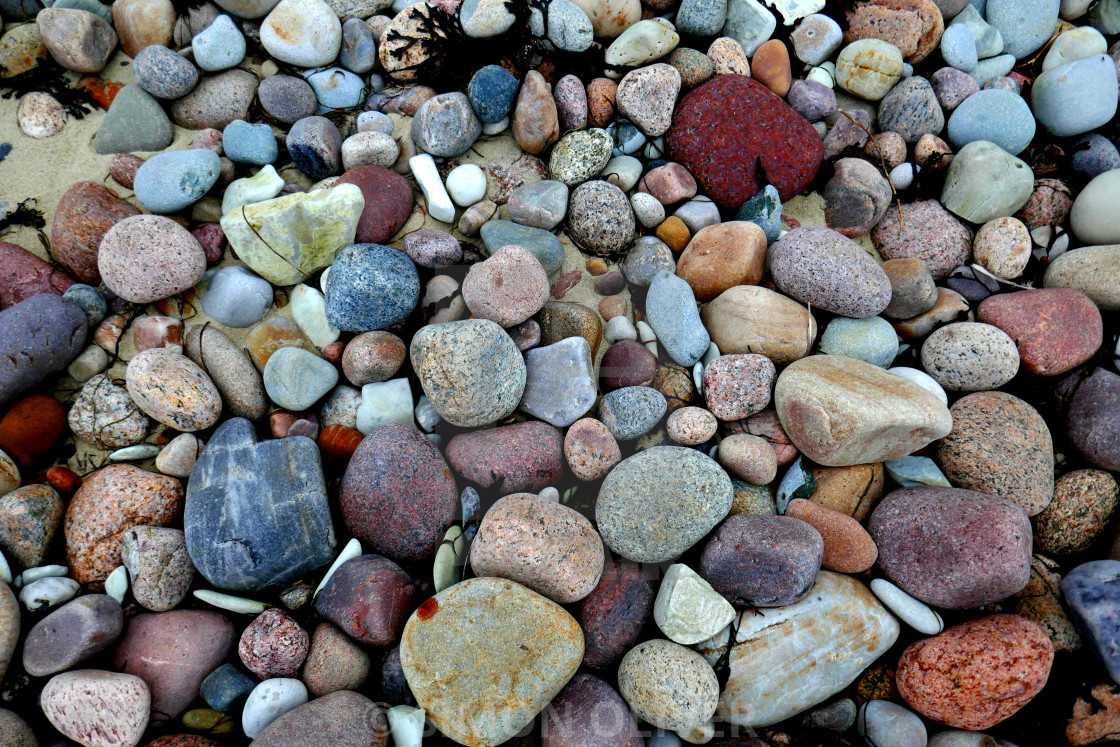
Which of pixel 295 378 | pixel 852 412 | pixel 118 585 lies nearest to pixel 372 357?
pixel 295 378

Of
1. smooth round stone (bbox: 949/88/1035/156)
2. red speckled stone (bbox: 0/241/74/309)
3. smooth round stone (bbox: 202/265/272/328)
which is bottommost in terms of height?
red speckled stone (bbox: 0/241/74/309)

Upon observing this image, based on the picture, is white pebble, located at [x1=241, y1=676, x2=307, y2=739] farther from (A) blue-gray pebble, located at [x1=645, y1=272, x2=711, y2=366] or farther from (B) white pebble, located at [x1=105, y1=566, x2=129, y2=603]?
(A) blue-gray pebble, located at [x1=645, y1=272, x2=711, y2=366]

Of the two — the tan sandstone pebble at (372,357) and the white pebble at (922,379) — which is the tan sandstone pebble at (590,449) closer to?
the tan sandstone pebble at (372,357)

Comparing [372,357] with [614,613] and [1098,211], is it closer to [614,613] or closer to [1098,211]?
[614,613]

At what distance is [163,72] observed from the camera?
3.33 m

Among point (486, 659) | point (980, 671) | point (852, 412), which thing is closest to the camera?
point (486, 659)

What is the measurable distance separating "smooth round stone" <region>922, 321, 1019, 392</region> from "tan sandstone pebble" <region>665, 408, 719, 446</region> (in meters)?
1.24

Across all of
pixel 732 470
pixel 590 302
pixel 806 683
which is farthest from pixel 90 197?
pixel 806 683

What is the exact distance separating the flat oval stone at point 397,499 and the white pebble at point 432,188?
1.31m

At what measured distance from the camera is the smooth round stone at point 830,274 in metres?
2.96

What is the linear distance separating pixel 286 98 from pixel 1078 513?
4717 millimetres

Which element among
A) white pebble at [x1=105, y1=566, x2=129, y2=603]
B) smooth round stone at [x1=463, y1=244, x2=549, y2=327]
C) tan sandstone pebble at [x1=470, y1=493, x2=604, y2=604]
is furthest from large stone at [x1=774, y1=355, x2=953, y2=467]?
white pebble at [x1=105, y1=566, x2=129, y2=603]

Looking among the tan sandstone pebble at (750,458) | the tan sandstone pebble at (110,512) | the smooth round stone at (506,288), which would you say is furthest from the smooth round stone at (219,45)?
the tan sandstone pebble at (750,458)

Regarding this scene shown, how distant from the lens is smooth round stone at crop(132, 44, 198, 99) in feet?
10.9
